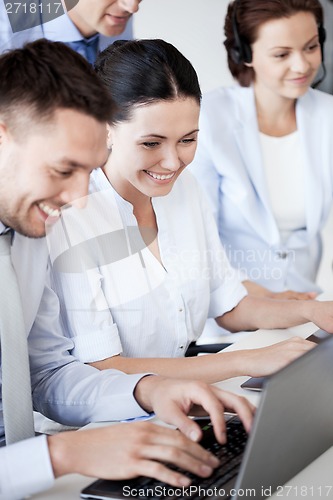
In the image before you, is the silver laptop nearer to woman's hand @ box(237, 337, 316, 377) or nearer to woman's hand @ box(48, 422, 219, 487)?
woman's hand @ box(48, 422, 219, 487)

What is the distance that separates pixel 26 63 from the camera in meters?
1.25

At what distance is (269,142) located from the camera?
8.63 ft

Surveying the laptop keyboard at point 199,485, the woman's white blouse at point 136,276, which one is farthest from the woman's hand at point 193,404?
the woman's white blouse at point 136,276

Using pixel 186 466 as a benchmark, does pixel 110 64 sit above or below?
above

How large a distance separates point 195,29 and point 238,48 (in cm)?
18

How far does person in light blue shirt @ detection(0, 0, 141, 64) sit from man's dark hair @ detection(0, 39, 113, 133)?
29.9 inches

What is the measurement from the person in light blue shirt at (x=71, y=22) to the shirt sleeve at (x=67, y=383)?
2.73 ft

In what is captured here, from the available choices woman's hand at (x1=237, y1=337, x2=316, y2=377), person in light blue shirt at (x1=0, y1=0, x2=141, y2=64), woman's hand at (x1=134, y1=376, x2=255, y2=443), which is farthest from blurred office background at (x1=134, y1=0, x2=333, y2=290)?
woman's hand at (x1=134, y1=376, x2=255, y2=443)

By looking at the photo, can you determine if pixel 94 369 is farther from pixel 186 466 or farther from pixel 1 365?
pixel 186 466

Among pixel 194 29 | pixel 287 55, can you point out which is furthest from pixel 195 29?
pixel 287 55

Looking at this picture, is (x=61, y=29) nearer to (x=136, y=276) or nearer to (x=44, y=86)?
(x=136, y=276)

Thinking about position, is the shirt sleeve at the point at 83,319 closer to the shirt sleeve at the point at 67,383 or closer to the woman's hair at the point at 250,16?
the shirt sleeve at the point at 67,383

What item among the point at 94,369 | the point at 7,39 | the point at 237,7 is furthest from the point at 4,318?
the point at 237,7

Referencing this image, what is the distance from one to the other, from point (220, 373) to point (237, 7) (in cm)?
142
